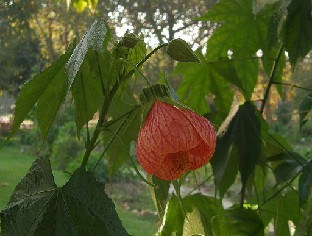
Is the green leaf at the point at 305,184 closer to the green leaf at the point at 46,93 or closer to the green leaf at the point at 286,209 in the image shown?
the green leaf at the point at 286,209

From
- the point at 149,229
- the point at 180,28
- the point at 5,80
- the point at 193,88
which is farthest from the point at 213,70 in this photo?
the point at 5,80

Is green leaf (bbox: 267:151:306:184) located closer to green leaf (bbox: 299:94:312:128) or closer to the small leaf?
green leaf (bbox: 299:94:312:128)

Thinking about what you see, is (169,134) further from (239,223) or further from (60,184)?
(60,184)

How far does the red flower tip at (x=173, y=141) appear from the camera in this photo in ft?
0.92

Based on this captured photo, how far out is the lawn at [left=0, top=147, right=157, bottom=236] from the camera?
2.25 m

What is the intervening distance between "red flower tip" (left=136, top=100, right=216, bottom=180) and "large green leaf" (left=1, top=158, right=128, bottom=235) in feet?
0.12

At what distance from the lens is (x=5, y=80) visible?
3.63 metres

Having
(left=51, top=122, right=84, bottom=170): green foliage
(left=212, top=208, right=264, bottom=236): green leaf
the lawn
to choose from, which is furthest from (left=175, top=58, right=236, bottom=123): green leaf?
(left=51, top=122, right=84, bottom=170): green foliage

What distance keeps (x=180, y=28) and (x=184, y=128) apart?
3.19 meters

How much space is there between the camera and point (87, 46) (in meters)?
0.29

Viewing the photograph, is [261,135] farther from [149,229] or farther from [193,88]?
[149,229]

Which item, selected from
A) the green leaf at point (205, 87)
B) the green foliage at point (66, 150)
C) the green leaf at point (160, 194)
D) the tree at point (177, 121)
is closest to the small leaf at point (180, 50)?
the tree at point (177, 121)

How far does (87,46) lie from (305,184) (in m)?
0.31

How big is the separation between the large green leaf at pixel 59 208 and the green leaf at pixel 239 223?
0.21 m
